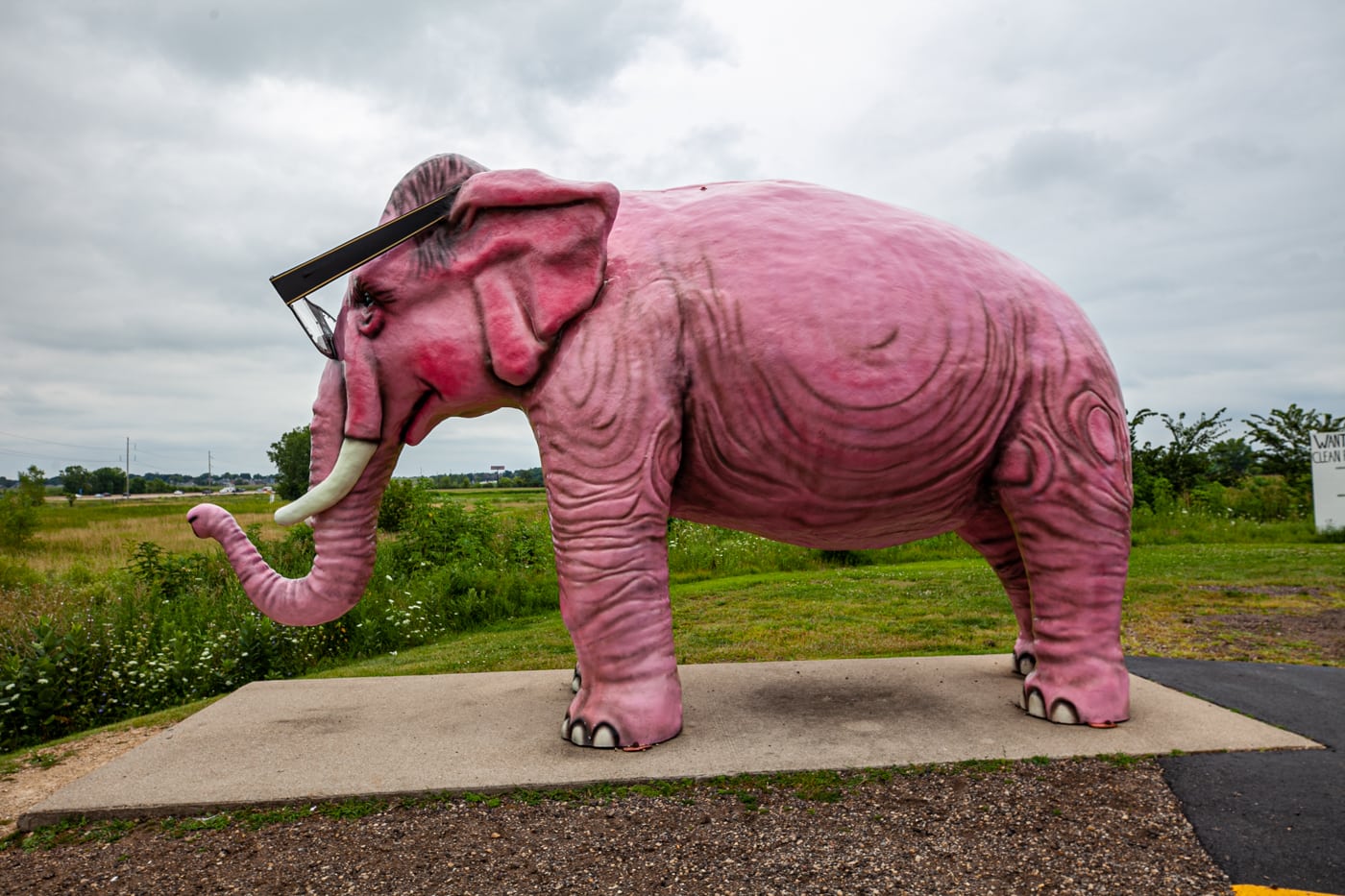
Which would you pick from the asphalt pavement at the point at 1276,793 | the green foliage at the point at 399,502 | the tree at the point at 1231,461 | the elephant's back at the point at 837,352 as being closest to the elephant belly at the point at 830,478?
the elephant's back at the point at 837,352

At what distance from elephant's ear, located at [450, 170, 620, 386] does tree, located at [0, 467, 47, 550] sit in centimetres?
1613

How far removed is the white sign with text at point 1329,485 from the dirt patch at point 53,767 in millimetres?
16644

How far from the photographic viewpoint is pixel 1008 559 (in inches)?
168

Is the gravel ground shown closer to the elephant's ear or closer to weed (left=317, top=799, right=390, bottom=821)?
weed (left=317, top=799, right=390, bottom=821)

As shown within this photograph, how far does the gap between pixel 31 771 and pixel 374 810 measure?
1980mm

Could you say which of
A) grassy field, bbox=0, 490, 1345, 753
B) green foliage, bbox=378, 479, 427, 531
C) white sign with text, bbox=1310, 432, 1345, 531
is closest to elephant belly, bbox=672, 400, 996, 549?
grassy field, bbox=0, 490, 1345, 753

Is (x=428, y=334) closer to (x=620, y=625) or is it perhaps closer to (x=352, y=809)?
(x=620, y=625)

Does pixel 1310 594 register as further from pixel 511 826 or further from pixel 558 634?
pixel 511 826

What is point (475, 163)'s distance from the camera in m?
3.67

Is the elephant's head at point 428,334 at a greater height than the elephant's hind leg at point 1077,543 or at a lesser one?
greater

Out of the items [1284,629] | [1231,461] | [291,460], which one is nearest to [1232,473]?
[1231,461]

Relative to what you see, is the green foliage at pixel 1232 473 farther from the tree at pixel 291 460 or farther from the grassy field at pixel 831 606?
the tree at pixel 291 460

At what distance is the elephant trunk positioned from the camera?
3668mm

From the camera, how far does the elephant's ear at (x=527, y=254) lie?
3340mm
